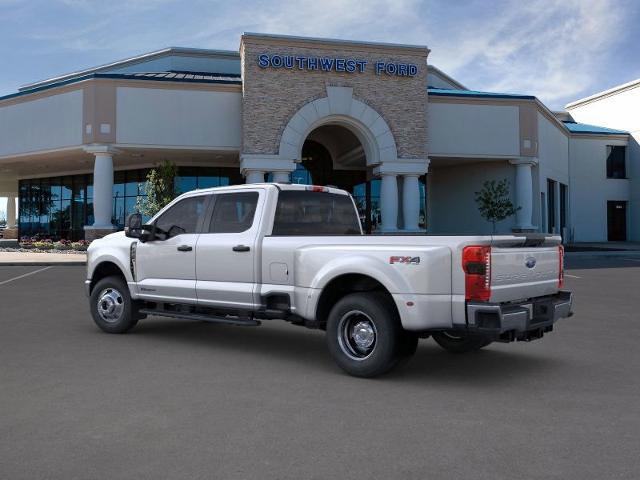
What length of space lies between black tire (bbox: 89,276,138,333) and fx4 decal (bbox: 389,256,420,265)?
4308mm

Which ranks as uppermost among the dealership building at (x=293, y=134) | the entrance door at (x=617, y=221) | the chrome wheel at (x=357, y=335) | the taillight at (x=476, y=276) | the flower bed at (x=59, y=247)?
the dealership building at (x=293, y=134)

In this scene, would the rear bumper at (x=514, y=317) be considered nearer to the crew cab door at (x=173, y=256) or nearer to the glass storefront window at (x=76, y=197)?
the crew cab door at (x=173, y=256)

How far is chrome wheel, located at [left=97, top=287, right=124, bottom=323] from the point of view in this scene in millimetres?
8695

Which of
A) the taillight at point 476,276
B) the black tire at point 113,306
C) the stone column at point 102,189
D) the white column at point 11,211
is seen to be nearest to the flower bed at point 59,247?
the stone column at point 102,189

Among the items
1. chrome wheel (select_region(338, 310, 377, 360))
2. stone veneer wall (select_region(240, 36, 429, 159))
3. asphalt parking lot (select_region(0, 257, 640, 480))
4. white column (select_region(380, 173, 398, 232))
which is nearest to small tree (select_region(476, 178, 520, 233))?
stone veneer wall (select_region(240, 36, 429, 159))

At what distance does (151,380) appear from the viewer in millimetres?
5984

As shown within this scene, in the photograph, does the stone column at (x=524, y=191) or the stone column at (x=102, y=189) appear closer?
the stone column at (x=102, y=189)

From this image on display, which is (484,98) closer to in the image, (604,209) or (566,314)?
(604,209)

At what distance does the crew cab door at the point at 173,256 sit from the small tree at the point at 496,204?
2552 centimetres

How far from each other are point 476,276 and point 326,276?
1.61 m

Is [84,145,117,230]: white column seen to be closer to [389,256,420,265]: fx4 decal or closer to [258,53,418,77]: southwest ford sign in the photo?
[258,53,418,77]: southwest ford sign

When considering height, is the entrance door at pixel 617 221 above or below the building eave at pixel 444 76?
below

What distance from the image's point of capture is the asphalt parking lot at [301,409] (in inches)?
152

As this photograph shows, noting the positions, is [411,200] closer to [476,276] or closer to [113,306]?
[113,306]
